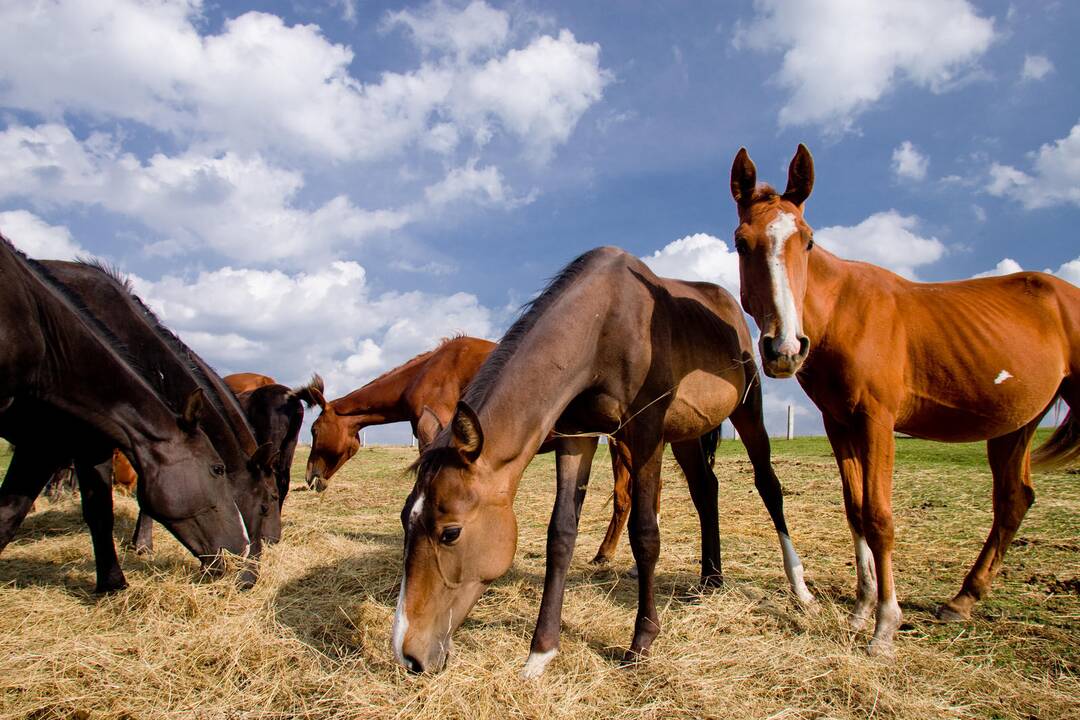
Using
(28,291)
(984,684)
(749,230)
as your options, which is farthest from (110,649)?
(984,684)

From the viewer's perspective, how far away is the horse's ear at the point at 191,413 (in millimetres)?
4738

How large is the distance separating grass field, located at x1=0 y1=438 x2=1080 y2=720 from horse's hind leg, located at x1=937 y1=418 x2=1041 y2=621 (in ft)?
0.62

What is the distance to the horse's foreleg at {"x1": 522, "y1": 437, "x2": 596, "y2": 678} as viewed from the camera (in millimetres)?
3381

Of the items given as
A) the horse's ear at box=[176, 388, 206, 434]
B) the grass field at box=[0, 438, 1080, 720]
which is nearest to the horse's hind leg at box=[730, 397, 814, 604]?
the grass field at box=[0, 438, 1080, 720]

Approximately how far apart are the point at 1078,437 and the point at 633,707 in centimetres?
467

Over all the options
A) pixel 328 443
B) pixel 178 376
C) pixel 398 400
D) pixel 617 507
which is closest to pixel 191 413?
pixel 178 376

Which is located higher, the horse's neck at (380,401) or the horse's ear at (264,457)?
the horse's neck at (380,401)

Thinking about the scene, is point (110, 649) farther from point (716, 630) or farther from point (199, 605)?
point (716, 630)

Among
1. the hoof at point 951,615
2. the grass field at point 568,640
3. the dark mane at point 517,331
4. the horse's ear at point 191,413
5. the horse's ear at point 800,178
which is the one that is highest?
the horse's ear at point 800,178

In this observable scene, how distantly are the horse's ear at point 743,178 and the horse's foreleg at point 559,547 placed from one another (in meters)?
1.92

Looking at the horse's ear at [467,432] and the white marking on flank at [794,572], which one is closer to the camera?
the horse's ear at [467,432]

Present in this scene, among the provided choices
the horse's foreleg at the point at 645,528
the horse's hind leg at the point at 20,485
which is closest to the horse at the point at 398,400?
the horse's hind leg at the point at 20,485

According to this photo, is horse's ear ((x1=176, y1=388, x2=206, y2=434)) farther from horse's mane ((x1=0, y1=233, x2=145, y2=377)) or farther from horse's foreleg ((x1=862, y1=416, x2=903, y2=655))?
horse's foreleg ((x1=862, y1=416, x2=903, y2=655))

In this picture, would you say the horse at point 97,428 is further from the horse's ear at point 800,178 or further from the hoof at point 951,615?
the hoof at point 951,615
